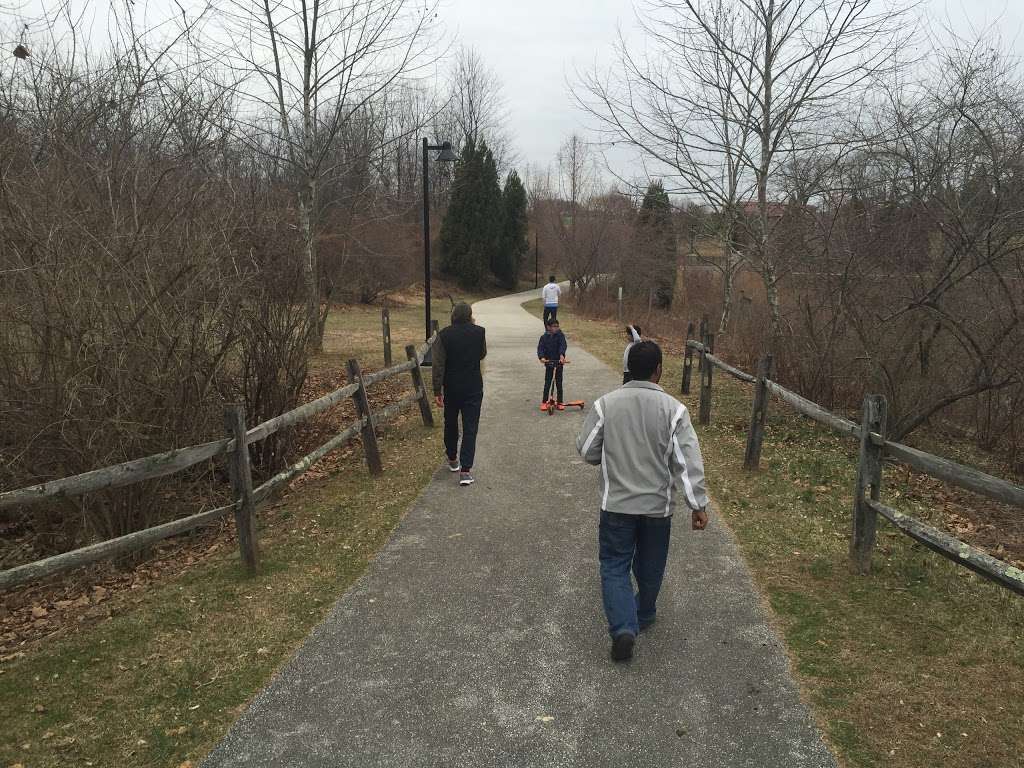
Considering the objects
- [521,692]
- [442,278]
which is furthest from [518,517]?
[442,278]

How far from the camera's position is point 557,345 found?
1000 centimetres

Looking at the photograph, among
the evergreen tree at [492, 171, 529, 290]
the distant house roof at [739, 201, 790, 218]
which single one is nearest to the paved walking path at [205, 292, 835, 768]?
the distant house roof at [739, 201, 790, 218]

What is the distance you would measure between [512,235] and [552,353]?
1911 inches

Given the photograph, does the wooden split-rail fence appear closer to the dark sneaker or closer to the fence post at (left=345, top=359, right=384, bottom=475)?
the dark sneaker

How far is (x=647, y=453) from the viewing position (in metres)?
3.71

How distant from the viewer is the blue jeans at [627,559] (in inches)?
147

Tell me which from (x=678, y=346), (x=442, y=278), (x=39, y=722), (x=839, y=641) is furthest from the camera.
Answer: (x=442, y=278)

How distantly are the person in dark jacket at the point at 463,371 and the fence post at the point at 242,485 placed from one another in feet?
7.93

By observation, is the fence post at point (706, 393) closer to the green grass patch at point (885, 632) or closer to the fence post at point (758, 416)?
the fence post at point (758, 416)

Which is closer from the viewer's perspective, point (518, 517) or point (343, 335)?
point (518, 517)

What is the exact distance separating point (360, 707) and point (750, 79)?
1189cm

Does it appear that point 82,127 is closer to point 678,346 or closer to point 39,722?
point 39,722

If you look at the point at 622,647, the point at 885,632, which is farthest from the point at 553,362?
the point at 622,647

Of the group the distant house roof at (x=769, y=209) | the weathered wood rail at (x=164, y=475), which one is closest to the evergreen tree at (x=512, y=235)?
the distant house roof at (x=769, y=209)
